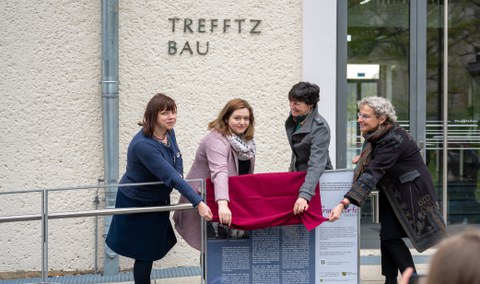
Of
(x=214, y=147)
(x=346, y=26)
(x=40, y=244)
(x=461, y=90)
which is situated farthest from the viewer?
(x=461, y=90)

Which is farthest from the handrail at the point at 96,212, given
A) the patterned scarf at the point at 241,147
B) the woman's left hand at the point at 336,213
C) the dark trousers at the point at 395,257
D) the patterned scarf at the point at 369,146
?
the dark trousers at the point at 395,257

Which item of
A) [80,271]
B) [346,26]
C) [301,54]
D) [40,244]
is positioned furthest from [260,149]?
[40,244]

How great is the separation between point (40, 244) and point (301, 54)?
3.12 metres

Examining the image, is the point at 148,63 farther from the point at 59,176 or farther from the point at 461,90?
the point at 461,90

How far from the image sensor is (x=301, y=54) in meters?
7.25

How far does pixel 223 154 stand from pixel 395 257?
1491 millimetres

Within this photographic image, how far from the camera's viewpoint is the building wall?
6855 mm

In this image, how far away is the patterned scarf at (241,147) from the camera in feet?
17.1

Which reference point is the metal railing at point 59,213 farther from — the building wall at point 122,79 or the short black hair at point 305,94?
the building wall at point 122,79

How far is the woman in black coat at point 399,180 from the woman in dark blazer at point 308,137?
1.12 feet

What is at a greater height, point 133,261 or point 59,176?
point 59,176

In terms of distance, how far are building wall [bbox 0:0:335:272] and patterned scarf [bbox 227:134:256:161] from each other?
183 cm

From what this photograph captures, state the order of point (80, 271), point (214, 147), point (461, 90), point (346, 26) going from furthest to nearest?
point (461, 90) → point (346, 26) → point (80, 271) → point (214, 147)

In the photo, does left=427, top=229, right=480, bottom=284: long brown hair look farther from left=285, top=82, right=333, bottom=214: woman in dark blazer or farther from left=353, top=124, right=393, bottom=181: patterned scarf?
left=353, top=124, right=393, bottom=181: patterned scarf
